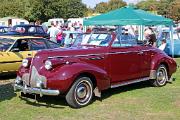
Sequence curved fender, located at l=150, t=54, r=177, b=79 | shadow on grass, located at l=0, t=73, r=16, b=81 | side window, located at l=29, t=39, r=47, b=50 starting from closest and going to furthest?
1. curved fender, located at l=150, t=54, r=177, b=79
2. shadow on grass, located at l=0, t=73, r=16, b=81
3. side window, located at l=29, t=39, r=47, b=50

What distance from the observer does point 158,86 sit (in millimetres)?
10680

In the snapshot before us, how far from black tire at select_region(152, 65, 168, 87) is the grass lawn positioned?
0.68 metres

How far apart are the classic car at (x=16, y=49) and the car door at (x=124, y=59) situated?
3.43 metres

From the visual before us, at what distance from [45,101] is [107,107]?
1.41 metres

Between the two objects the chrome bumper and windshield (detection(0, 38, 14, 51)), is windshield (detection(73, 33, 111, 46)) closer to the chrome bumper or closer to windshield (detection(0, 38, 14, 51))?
the chrome bumper

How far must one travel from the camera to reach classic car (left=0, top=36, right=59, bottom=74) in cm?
1152

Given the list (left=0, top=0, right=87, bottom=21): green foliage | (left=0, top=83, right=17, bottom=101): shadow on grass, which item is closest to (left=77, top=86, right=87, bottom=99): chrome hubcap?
(left=0, top=83, right=17, bottom=101): shadow on grass

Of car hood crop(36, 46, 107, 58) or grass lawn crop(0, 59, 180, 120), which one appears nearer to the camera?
grass lawn crop(0, 59, 180, 120)

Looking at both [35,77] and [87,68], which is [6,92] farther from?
[87,68]

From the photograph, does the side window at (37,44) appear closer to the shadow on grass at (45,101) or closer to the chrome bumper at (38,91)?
the shadow on grass at (45,101)

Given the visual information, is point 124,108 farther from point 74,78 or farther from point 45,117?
point 45,117

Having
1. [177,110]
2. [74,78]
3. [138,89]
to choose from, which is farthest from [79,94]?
[138,89]


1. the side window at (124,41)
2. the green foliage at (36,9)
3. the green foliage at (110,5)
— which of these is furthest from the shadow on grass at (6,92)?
the green foliage at (110,5)

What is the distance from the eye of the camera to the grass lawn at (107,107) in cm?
744
